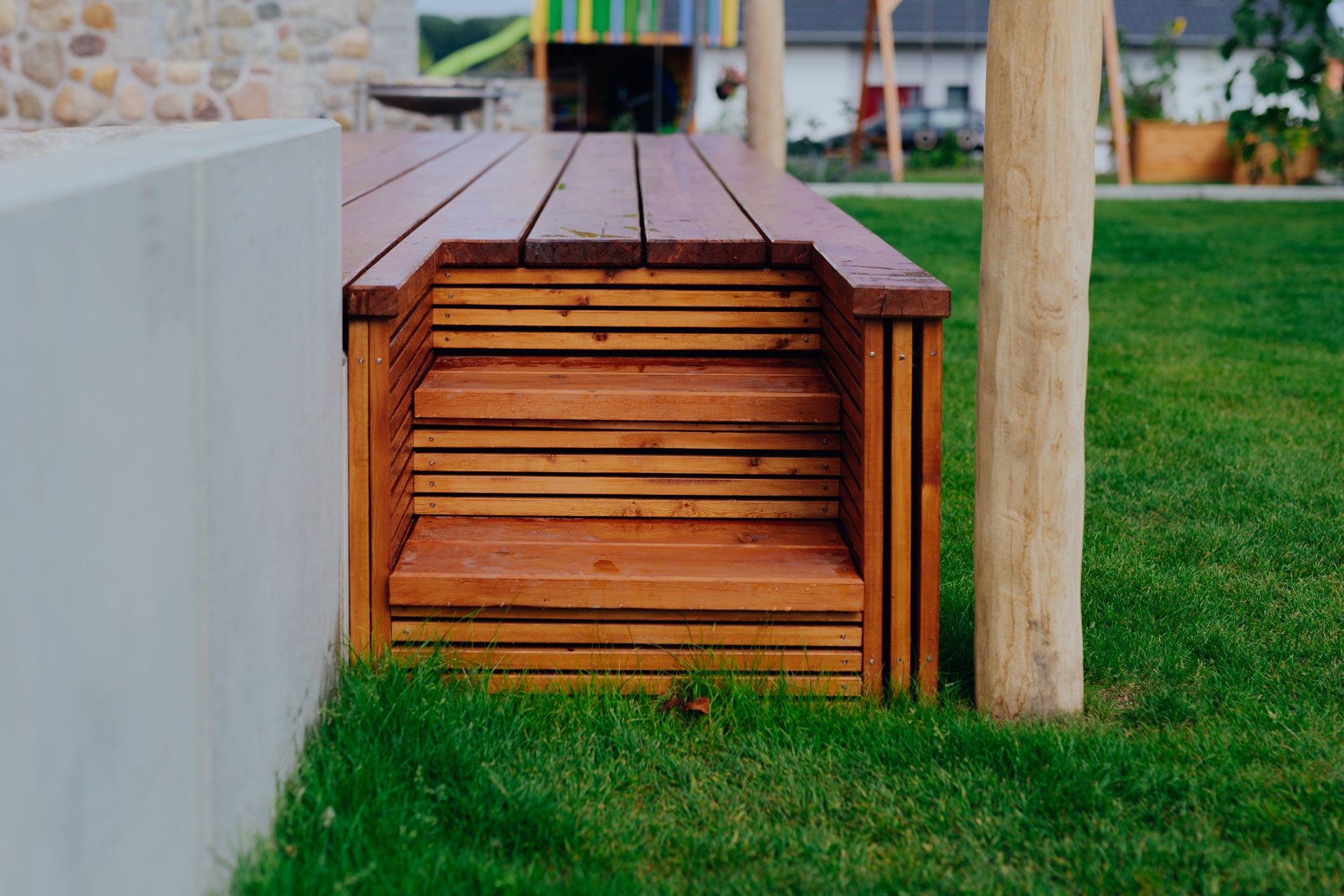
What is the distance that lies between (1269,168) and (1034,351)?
12304 mm

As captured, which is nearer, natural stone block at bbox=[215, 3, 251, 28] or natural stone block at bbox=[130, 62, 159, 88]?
natural stone block at bbox=[130, 62, 159, 88]

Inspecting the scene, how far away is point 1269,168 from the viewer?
12.8 m

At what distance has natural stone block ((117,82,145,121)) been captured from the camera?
743 cm

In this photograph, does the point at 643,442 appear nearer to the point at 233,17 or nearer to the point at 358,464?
the point at 358,464

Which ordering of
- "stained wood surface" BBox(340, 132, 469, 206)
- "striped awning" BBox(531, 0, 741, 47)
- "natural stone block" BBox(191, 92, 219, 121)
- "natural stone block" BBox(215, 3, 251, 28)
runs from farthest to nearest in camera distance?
"striped awning" BBox(531, 0, 741, 47) → "natural stone block" BBox(215, 3, 251, 28) → "natural stone block" BBox(191, 92, 219, 121) → "stained wood surface" BBox(340, 132, 469, 206)

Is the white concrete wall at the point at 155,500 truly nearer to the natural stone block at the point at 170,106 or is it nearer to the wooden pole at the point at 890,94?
the natural stone block at the point at 170,106

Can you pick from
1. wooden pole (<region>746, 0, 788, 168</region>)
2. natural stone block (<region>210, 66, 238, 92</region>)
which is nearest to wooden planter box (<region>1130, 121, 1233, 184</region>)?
wooden pole (<region>746, 0, 788, 168</region>)

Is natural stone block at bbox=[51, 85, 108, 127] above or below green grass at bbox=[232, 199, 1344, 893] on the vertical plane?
above

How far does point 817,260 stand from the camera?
8.82ft

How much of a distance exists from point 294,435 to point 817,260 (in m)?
1.29

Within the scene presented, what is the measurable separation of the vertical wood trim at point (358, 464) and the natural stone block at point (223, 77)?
6.25 m

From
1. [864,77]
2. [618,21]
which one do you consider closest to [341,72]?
[864,77]

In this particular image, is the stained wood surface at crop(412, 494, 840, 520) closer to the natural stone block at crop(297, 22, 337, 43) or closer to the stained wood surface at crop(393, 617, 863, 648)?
the stained wood surface at crop(393, 617, 863, 648)

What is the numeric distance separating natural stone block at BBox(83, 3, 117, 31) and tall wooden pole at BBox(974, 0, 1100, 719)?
22.4ft
